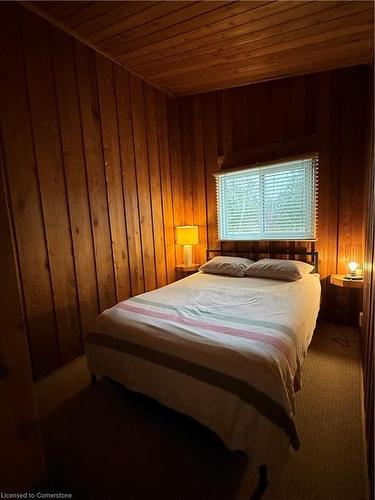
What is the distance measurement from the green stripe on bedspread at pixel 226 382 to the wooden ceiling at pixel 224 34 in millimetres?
2593

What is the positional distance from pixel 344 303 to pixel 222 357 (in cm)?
235

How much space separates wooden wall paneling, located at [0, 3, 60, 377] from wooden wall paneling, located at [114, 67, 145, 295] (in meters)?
1.03

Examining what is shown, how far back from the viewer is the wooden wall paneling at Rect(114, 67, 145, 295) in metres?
2.96

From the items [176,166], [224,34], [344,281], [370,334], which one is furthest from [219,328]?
[176,166]

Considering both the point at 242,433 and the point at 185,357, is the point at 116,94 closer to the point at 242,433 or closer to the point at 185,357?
the point at 185,357

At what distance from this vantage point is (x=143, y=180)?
→ 10.9ft

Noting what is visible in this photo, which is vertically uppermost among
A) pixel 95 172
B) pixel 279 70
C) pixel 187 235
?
pixel 279 70

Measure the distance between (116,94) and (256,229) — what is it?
2.32 metres

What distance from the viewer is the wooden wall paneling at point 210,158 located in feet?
11.7

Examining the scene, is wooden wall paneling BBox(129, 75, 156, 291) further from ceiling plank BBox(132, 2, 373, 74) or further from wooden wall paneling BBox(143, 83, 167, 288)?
ceiling plank BBox(132, 2, 373, 74)

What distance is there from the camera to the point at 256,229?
3.44m

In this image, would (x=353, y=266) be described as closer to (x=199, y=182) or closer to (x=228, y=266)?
(x=228, y=266)

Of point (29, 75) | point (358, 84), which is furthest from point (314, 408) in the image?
point (29, 75)

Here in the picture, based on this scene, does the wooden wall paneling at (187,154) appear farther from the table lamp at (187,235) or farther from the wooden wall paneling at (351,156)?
the wooden wall paneling at (351,156)
